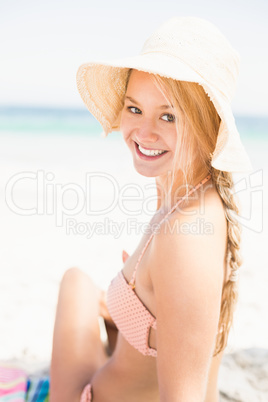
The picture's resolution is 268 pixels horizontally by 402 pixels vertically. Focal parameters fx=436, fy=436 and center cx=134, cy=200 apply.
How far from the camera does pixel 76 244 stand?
482 centimetres

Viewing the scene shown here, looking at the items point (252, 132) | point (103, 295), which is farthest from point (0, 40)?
point (103, 295)

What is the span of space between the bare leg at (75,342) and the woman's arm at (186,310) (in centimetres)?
77

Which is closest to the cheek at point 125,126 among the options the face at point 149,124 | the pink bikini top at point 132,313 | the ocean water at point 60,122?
the face at point 149,124

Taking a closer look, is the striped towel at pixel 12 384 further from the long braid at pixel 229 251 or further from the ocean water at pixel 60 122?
the ocean water at pixel 60 122

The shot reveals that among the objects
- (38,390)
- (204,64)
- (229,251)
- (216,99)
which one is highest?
(204,64)

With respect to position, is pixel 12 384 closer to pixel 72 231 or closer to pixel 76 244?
pixel 76 244

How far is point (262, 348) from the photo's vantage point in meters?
2.91

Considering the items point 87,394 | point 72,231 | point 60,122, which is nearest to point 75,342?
point 87,394

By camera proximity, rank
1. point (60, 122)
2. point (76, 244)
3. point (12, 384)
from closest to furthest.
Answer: point (12, 384) < point (76, 244) < point (60, 122)

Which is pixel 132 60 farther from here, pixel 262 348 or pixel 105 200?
pixel 105 200

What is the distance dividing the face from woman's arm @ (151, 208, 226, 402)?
1.38 ft

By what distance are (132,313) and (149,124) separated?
0.78m

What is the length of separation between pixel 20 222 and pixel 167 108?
13.3ft

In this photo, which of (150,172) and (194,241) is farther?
(150,172)
